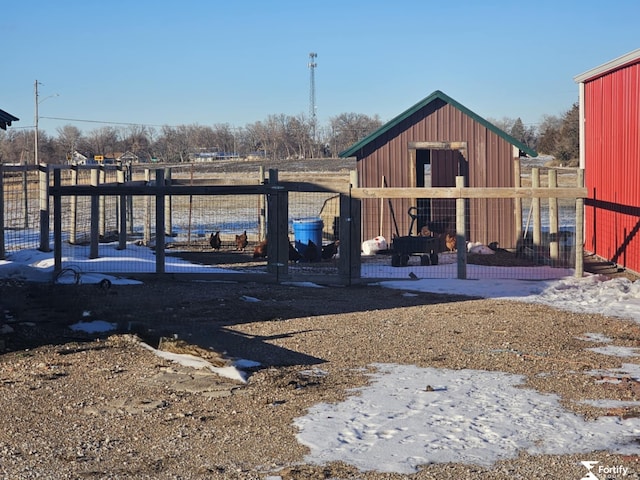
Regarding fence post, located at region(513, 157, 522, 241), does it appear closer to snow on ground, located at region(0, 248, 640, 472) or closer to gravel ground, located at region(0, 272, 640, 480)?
gravel ground, located at region(0, 272, 640, 480)

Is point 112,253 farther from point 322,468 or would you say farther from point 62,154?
point 62,154

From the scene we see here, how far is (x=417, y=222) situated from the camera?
22.0 m

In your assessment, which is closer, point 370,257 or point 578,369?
point 578,369

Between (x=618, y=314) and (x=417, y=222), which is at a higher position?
(x=417, y=222)

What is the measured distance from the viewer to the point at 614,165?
18.6m

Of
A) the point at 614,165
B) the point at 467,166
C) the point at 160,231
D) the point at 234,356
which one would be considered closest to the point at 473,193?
the point at 614,165

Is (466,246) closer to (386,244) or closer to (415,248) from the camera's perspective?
(415,248)

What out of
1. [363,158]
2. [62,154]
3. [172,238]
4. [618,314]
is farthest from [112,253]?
[62,154]

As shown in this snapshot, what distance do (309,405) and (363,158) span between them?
15.6 meters

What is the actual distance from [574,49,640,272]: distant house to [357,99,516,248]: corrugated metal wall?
→ 1.98 m

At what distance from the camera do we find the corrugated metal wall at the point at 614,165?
56.1ft

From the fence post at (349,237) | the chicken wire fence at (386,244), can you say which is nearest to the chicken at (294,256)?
the chicken wire fence at (386,244)

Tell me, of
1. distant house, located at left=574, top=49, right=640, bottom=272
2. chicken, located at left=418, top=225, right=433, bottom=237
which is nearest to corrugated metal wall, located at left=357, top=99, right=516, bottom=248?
chicken, located at left=418, top=225, right=433, bottom=237

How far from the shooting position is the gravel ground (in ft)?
19.7
